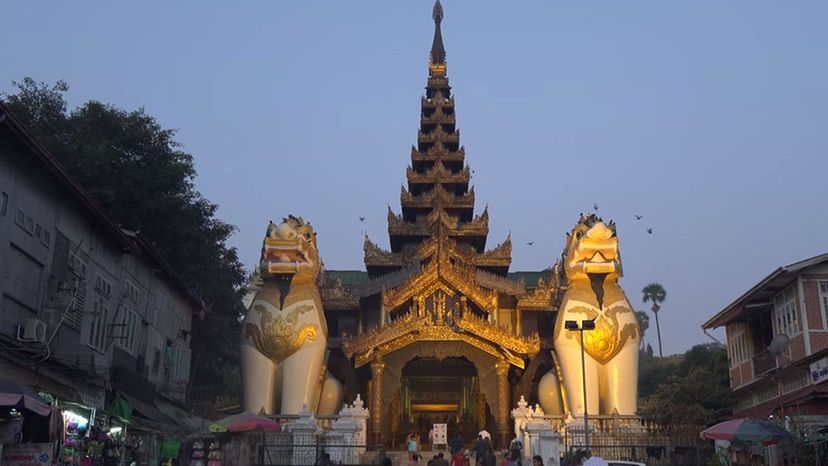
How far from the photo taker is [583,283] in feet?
78.4

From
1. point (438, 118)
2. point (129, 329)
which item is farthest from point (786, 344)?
point (438, 118)

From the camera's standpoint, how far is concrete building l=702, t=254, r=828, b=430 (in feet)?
61.2

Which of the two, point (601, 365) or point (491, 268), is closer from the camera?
point (601, 365)

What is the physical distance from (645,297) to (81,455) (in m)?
74.1

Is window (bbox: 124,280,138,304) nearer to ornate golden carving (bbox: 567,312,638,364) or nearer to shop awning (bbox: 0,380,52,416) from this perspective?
shop awning (bbox: 0,380,52,416)

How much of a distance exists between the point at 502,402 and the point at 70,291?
40.2ft

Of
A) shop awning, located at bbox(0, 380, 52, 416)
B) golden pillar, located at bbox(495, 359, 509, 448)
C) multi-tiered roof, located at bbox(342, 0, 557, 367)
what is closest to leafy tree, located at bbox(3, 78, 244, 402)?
multi-tiered roof, located at bbox(342, 0, 557, 367)

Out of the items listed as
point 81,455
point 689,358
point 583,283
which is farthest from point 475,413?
point 689,358

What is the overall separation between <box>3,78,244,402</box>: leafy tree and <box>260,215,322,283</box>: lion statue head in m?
3.18

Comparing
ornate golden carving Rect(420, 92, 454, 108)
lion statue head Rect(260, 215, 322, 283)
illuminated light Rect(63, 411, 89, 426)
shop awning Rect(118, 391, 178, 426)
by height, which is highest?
ornate golden carving Rect(420, 92, 454, 108)

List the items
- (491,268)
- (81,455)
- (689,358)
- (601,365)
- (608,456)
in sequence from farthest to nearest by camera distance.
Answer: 1. (689,358)
2. (491,268)
3. (601,365)
4. (608,456)
5. (81,455)

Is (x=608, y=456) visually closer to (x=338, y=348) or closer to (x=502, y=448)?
(x=502, y=448)

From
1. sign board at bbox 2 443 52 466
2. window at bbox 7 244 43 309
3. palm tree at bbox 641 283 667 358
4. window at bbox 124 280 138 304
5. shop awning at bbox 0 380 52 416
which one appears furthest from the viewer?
palm tree at bbox 641 283 667 358

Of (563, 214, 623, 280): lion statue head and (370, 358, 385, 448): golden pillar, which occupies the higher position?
(563, 214, 623, 280): lion statue head
